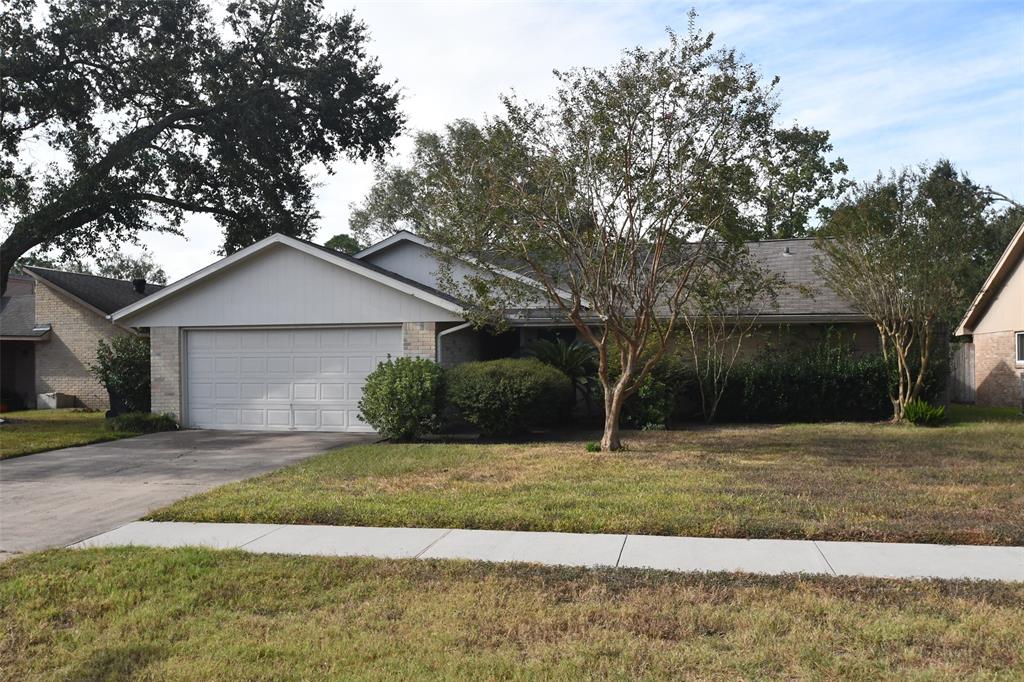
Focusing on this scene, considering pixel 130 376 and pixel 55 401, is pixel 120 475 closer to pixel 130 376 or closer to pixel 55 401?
pixel 130 376

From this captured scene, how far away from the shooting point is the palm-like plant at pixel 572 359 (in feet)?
57.9

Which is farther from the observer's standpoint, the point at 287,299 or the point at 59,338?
the point at 59,338

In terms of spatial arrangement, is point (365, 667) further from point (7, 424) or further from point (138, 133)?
point (138, 133)

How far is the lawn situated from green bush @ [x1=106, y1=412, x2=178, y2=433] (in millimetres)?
6046

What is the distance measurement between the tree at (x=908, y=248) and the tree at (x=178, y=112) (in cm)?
1407

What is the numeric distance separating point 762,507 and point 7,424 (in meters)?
18.9

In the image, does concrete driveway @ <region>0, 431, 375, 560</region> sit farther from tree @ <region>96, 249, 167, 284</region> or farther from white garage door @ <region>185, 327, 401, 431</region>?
tree @ <region>96, 249, 167, 284</region>

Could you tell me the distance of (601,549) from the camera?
23.5 ft

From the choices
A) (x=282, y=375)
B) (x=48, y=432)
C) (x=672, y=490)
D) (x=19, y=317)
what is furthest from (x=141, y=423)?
(x=19, y=317)

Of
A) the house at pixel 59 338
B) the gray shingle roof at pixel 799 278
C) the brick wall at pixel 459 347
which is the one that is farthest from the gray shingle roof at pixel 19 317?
the gray shingle roof at pixel 799 278

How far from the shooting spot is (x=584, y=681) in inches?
174

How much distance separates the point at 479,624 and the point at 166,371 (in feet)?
50.0

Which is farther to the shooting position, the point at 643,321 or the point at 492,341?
the point at 492,341

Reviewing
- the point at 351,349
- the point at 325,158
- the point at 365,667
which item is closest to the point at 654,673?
the point at 365,667
